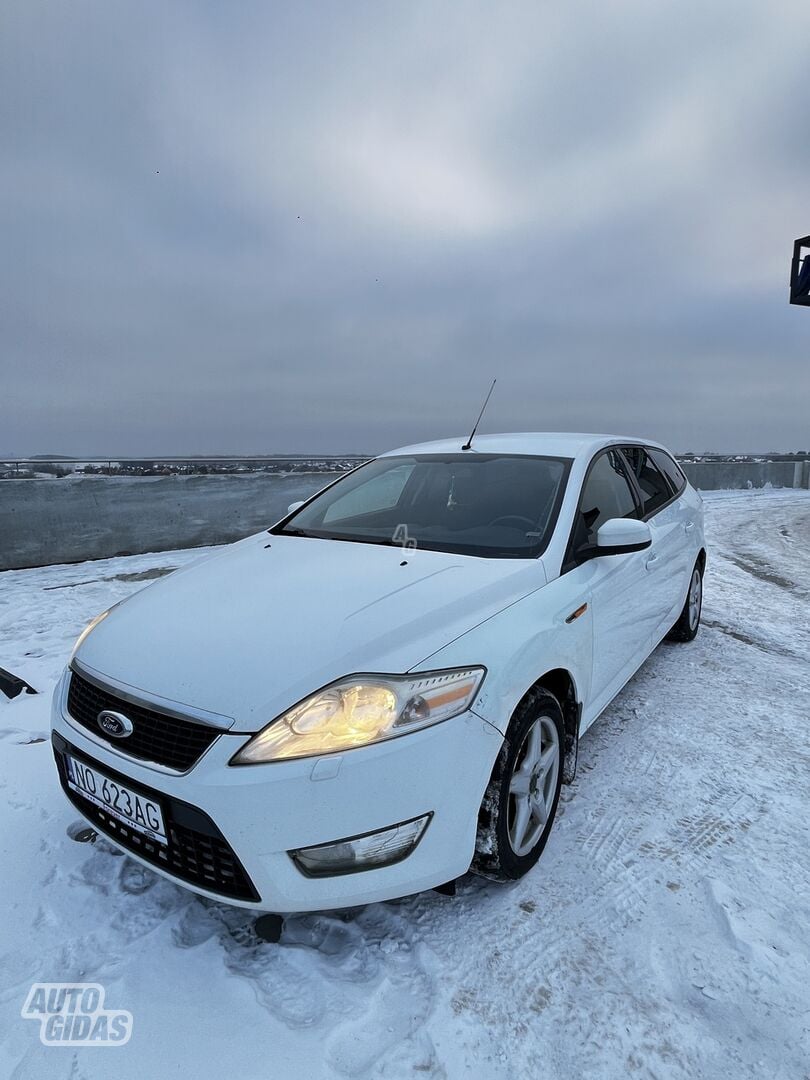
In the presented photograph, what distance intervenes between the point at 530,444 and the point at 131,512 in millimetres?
5703

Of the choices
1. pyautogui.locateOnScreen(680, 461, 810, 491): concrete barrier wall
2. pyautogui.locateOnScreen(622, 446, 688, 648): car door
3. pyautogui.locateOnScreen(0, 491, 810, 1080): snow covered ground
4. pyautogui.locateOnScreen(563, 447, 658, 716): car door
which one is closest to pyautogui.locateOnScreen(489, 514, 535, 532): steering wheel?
pyautogui.locateOnScreen(563, 447, 658, 716): car door

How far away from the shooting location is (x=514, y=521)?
2.65 meters

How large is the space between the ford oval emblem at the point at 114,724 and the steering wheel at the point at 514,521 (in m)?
1.61

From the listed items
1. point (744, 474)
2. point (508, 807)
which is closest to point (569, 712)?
point (508, 807)

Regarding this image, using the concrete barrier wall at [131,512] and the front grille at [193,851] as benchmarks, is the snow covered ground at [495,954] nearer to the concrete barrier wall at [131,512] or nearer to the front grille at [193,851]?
the front grille at [193,851]

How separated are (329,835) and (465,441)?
2.52m

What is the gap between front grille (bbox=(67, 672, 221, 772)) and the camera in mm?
1625

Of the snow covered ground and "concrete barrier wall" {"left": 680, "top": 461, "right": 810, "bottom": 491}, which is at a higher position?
"concrete barrier wall" {"left": 680, "top": 461, "right": 810, "bottom": 491}

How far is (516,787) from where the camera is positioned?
6.58 ft

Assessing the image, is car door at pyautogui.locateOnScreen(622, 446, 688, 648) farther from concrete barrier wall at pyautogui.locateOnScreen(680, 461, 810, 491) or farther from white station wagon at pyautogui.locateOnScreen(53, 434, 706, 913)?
concrete barrier wall at pyautogui.locateOnScreen(680, 461, 810, 491)

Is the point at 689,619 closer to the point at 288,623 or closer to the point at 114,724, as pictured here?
the point at 288,623

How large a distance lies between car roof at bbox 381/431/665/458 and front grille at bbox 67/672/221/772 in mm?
2131

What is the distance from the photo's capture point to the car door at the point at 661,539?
3.42 meters

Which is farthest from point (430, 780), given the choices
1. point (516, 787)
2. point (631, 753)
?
point (631, 753)
